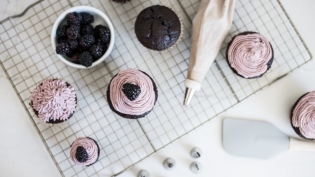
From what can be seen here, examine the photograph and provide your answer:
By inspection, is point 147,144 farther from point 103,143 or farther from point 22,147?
point 22,147

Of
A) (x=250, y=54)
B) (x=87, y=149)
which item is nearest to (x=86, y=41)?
(x=87, y=149)

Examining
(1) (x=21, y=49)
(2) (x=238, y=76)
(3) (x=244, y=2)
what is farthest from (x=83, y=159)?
(3) (x=244, y=2)

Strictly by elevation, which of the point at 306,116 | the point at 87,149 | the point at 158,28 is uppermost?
the point at 158,28

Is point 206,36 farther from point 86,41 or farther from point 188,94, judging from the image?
point 86,41

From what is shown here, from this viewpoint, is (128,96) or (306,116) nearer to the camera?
(128,96)

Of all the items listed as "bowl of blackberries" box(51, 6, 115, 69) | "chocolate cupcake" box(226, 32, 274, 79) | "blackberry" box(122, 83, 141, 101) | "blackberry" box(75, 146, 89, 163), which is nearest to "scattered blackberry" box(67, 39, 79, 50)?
"bowl of blackberries" box(51, 6, 115, 69)

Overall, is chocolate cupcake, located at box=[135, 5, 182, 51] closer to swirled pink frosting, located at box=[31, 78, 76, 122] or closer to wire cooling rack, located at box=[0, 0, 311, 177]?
wire cooling rack, located at box=[0, 0, 311, 177]
